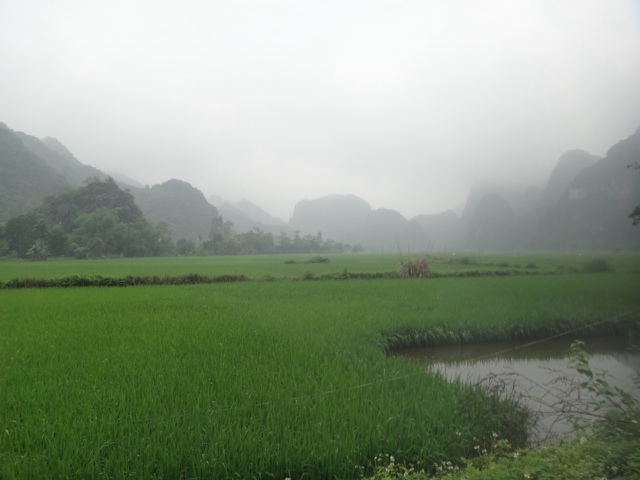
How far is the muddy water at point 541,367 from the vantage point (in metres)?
3.25

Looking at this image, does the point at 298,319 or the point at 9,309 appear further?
the point at 9,309

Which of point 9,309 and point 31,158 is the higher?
point 31,158

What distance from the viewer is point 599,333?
4008mm

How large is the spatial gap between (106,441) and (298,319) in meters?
4.65

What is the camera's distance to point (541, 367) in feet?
15.0

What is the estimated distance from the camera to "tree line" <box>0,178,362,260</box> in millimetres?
38656

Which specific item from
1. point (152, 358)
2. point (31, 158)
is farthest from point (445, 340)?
point (31, 158)

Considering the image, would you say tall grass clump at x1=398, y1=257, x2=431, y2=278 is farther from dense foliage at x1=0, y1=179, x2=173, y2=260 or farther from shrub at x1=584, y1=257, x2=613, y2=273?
dense foliage at x1=0, y1=179, x2=173, y2=260

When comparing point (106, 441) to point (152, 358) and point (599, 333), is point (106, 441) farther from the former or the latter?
point (599, 333)

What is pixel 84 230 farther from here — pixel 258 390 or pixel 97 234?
pixel 258 390

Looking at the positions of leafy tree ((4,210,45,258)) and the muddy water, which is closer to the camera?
the muddy water

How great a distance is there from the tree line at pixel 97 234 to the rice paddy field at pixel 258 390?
1571 inches

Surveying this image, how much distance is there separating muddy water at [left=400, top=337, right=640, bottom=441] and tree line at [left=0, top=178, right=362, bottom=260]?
147ft

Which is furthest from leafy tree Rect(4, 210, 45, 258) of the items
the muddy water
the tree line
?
the muddy water
